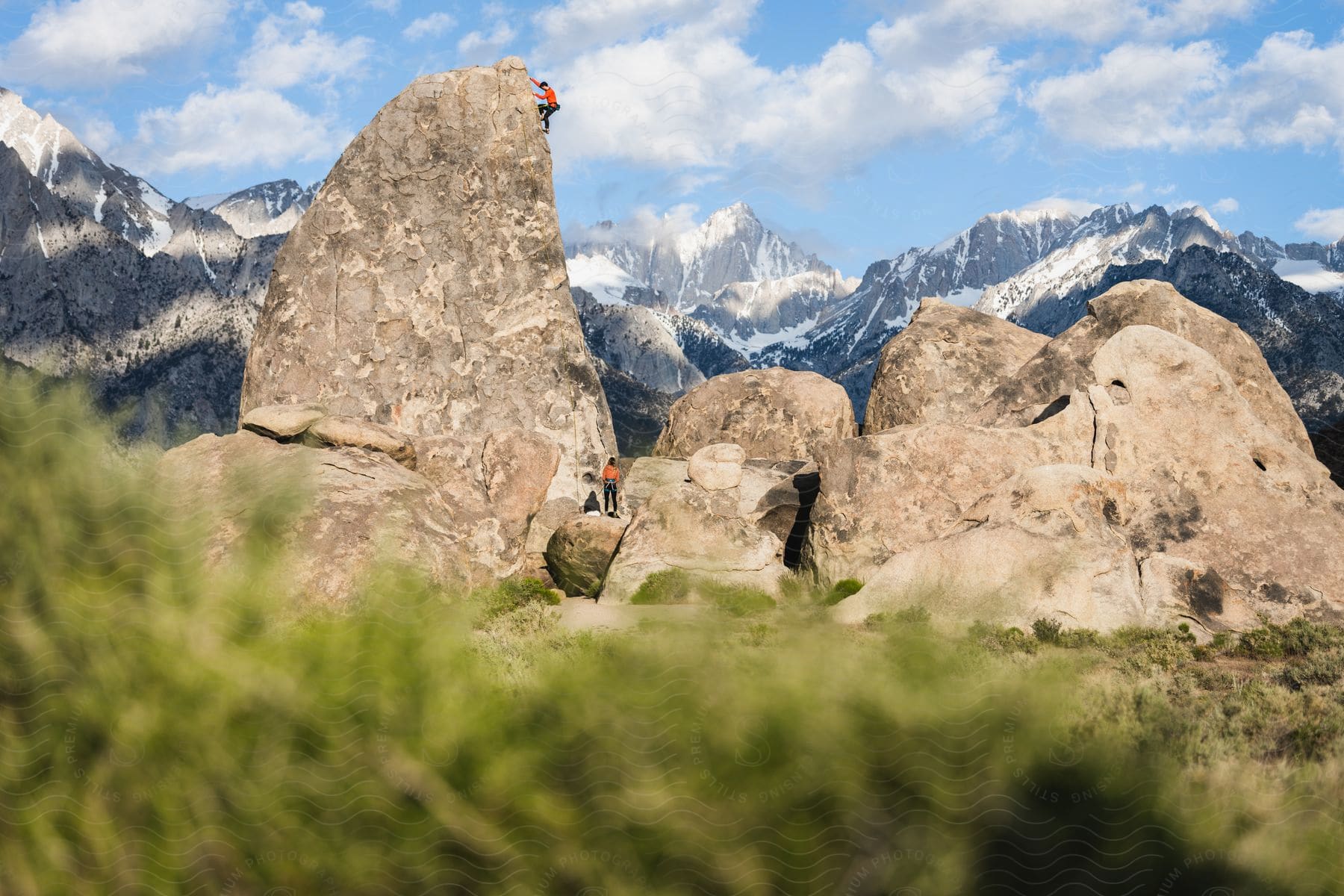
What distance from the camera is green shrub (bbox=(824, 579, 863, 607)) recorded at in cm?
1441

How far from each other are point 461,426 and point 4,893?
53.3 feet

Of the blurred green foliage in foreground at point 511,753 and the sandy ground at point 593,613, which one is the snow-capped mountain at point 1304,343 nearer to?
the sandy ground at point 593,613

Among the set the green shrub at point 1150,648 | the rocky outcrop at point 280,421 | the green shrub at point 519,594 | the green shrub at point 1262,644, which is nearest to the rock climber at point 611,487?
the green shrub at point 519,594

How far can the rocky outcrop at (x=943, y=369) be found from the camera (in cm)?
2247

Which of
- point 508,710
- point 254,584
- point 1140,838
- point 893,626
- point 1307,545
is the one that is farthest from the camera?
point 1307,545

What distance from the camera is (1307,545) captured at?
14.0m

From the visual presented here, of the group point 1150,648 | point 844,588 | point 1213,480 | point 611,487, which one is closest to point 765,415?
point 611,487

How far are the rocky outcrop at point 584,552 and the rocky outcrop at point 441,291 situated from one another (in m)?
2.65

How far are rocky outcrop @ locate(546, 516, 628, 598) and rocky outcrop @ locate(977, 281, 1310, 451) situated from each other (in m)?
7.23

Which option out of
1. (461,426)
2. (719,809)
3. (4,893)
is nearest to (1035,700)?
(719,809)

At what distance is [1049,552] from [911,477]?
286 cm

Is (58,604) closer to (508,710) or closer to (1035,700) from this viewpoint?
(508,710)

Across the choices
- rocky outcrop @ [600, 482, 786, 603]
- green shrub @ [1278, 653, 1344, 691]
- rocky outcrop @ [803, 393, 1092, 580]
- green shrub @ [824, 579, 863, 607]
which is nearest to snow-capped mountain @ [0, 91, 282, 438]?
rocky outcrop @ [600, 482, 786, 603]

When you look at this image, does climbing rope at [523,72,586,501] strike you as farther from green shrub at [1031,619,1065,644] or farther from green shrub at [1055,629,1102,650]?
green shrub at [1055,629,1102,650]
